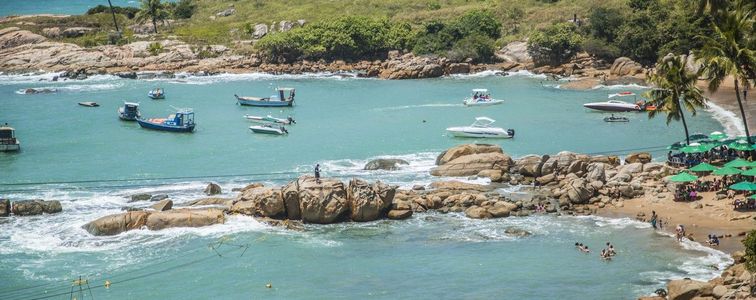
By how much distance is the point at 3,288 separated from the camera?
49.9m

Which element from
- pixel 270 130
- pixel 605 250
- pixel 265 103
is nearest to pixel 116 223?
pixel 605 250

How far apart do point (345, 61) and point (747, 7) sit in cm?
8368

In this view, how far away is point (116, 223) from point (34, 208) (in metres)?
8.32

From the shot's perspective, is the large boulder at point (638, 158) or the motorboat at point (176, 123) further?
the motorboat at point (176, 123)

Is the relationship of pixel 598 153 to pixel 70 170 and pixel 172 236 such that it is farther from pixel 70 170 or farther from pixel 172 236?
pixel 70 170

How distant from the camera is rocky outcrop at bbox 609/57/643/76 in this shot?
402 feet

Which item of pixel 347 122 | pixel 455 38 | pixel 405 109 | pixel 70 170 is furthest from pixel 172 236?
pixel 455 38

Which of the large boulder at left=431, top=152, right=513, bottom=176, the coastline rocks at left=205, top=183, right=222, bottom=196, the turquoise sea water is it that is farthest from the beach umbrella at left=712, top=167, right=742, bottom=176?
the coastline rocks at left=205, top=183, right=222, bottom=196

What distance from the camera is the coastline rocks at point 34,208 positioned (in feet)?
203

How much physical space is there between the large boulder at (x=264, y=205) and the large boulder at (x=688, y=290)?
2564 cm

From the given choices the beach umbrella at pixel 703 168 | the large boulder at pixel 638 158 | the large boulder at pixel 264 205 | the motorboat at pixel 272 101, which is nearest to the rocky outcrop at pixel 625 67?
the motorboat at pixel 272 101

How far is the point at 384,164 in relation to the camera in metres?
75.1

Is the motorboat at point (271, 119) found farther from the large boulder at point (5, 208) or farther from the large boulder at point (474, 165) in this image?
the large boulder at point (5, 208)

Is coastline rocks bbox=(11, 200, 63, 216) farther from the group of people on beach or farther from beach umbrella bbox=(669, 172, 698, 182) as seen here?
beach umbrella bbox=(669, 172, 698, 182)
